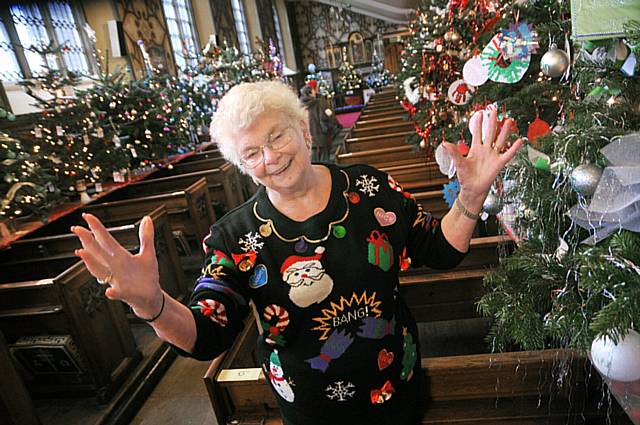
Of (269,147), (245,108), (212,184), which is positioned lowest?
(212,184)

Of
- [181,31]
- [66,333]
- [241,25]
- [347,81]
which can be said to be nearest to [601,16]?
[66,333]

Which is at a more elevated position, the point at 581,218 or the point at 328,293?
the point at 581,218

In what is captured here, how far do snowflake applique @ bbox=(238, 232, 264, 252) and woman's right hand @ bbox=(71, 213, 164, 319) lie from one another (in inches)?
10.1

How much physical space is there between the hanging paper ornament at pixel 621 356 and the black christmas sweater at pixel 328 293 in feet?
1.34

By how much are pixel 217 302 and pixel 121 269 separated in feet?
0.85

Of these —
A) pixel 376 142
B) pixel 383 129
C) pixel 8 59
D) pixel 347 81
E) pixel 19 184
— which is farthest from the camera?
pixel 347 81

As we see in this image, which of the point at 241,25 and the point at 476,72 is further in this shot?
the point at 241,25

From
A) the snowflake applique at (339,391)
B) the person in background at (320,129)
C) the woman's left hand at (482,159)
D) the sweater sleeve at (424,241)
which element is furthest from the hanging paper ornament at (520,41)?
the person in background at (320,129)

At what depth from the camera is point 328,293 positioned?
1.05 metres

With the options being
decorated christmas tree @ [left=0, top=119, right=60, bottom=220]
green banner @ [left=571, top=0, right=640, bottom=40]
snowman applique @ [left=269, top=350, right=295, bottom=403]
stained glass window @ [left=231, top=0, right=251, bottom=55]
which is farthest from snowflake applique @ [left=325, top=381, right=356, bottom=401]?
stained glass window @ [left=231, top=0, right=251, bottom=55]

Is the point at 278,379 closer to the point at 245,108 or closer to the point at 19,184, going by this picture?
the point at 245,108

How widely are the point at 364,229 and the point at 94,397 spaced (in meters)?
2.42

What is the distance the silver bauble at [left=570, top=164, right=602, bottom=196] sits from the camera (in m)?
0.75

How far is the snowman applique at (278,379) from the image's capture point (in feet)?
3.74
